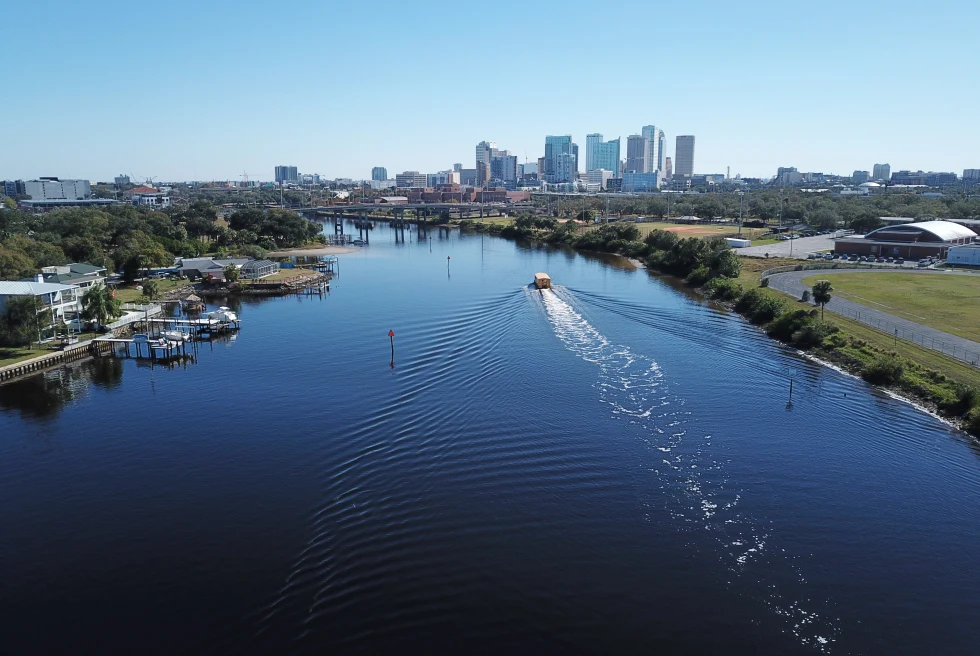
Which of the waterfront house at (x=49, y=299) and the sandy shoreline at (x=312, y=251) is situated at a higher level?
the waterfront house at (x=49, y=299)

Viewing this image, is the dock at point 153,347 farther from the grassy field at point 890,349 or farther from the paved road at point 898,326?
the paved road at point 898,326

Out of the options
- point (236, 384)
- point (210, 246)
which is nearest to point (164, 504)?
point (236, 384)

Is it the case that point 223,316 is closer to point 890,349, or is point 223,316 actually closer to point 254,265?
point 254,265

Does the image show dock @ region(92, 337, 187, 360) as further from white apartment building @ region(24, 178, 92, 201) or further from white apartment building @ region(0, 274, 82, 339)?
white apartment building @ region(24, 178, 92, 201)

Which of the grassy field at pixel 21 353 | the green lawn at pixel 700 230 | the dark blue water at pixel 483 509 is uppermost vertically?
the green lawn at pixel 700 230

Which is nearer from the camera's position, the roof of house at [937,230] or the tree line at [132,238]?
the tree line at [132,238]

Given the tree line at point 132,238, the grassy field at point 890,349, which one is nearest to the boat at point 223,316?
the tree line at point 132,238

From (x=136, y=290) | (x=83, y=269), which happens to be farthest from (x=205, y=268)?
(x=83, y=269)
